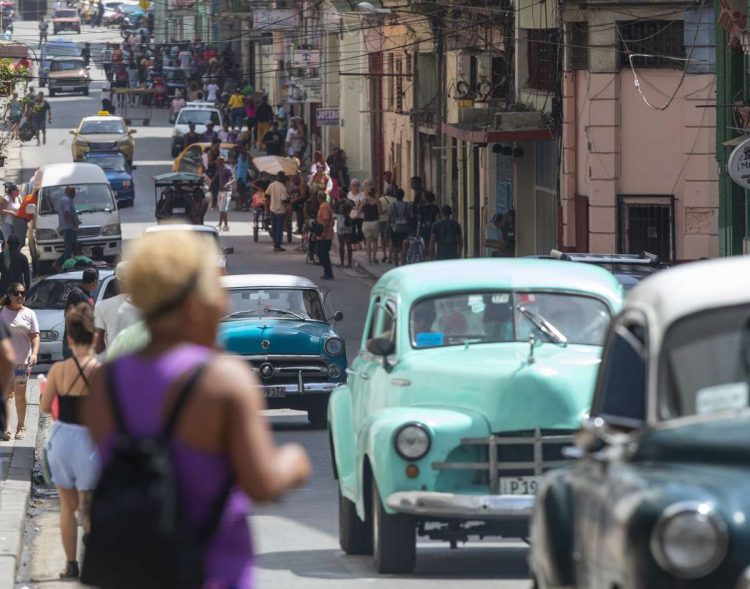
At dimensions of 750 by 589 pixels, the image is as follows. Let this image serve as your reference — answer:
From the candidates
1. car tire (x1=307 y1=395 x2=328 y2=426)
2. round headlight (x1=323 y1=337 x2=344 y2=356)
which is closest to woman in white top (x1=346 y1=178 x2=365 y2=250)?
car tire (x1=307 y1=395 x2=328 y2=426)

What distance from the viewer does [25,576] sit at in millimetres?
12117

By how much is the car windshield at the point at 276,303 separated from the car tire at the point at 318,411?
0.96 metres

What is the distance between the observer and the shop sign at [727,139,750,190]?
74.7 feet

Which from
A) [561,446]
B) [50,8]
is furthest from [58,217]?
[50,8]

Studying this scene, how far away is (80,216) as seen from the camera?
3947 cm

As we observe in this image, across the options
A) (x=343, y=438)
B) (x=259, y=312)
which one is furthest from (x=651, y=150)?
(x=343, y=438)

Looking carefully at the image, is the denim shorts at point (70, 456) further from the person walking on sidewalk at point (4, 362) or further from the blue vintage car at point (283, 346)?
the blue vintage car at point (283, 346)

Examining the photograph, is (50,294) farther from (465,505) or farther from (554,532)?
(554,532)

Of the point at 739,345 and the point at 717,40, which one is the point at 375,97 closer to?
the point at 717,40

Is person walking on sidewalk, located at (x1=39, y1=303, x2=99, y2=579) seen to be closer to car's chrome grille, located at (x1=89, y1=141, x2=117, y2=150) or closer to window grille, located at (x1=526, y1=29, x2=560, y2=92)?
window grille, located at (x1=526, y1=29, x2=560, y2=92)

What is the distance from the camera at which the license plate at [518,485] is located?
10.5 metres

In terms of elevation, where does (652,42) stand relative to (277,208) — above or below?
above

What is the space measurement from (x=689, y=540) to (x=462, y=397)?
555cm

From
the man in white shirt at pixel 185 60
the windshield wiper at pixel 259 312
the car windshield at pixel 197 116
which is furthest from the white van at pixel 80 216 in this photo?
→ the man in white shirt at pixel 185 60
